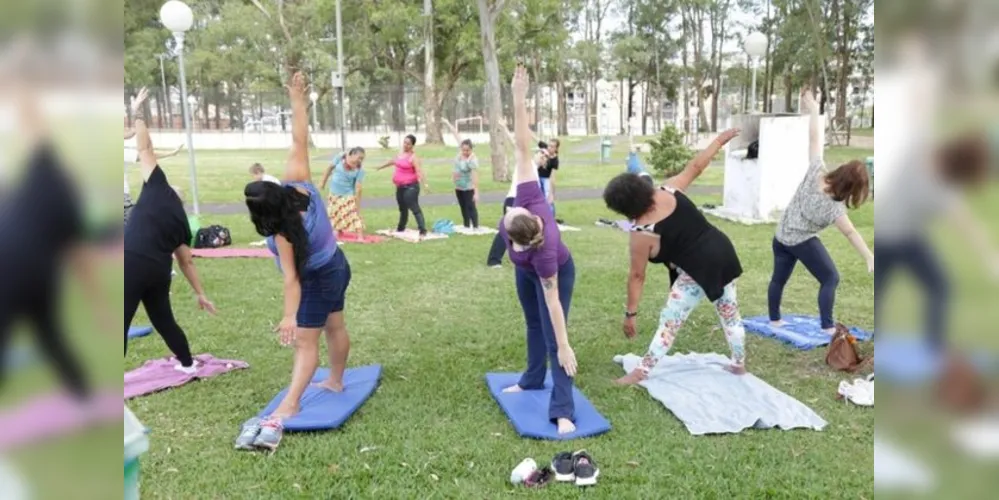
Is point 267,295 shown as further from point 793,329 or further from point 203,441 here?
point 793,329

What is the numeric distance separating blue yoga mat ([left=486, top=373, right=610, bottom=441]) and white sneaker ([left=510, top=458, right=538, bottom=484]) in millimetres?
466

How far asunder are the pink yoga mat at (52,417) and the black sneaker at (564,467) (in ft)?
9.83

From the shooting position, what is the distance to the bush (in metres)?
19.3

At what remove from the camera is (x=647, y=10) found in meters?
48.9

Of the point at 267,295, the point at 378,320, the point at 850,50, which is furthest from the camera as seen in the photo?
the point at 850,50

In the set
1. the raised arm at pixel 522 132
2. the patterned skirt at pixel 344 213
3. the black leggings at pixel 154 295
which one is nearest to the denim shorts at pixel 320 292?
the black leggings at pixel 154 295

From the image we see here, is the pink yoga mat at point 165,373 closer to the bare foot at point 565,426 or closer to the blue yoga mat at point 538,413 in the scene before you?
the blue yoga mat at point 538,413

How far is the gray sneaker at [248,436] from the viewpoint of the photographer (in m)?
3.99

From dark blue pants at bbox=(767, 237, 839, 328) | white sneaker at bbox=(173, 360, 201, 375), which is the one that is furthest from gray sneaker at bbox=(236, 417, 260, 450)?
dark blue pants at bbox=(767, 237, 839, 328)

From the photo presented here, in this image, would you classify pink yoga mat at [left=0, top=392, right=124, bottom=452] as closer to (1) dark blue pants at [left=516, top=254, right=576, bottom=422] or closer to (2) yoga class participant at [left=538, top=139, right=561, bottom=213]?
(1) dark blue pants at [left=516, top=254, right=576, bottom=422]

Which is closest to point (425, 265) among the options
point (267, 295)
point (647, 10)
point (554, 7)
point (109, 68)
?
point (267, 295)

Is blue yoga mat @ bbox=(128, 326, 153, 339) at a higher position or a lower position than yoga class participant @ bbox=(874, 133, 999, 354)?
lower

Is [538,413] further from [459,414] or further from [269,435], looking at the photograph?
[269,435]

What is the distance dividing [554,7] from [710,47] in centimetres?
3072
